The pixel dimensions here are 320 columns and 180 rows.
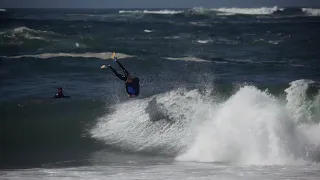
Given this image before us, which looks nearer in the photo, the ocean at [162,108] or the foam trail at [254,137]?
the ocean at [162,108]

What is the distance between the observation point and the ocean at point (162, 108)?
28.5 feet

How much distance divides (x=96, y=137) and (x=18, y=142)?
1641mm

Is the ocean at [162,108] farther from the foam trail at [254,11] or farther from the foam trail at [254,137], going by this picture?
the foam trail at [254,11]

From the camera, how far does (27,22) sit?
24.5 meters

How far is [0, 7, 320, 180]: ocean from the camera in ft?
28.5

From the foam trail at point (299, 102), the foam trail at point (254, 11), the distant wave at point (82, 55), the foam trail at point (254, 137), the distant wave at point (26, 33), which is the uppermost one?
the foam trail at point (254, 11)

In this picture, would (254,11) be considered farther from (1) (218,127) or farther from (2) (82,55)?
(1) (218,127)

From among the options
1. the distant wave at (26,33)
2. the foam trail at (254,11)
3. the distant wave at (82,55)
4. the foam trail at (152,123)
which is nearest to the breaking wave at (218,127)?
the foam trail at (152,123)

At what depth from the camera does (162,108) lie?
11438mm

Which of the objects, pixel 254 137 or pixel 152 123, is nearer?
pixel 254 137

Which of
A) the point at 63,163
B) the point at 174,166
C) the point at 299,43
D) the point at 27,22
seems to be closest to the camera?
the point at 174,166

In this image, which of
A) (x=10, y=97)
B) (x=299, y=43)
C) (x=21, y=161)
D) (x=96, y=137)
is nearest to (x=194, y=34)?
(x=299, y=43)

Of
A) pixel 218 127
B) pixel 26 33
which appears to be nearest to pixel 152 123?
pixel 218 127

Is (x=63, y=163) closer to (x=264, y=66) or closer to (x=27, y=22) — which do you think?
(x=264, y=66)
